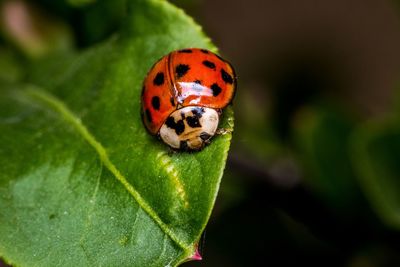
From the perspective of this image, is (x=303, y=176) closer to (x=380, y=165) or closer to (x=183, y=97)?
(x=380, y=165)

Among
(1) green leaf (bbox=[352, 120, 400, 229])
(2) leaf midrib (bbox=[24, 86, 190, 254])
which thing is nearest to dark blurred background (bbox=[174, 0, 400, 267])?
(1) green leaf (bbox=[352, 120, 400, 229])

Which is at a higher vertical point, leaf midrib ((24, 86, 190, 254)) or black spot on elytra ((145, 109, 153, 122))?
black spot on elytra ((145, 109, 153, 122))

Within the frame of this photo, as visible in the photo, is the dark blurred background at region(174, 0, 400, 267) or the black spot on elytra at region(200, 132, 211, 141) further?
the dark blurred background at region(174, 0, 400, 267)

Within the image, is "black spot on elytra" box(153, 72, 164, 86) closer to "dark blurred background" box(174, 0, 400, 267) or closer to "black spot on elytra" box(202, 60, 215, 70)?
"black spot on elytra" box(202, 60, 215, 70)

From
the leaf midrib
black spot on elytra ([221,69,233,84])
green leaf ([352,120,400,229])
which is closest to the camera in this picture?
the leaf midrib

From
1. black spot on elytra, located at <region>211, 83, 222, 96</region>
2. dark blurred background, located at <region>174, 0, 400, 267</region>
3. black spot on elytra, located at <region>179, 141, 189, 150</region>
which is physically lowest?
dark blurred background, located at <region>174, 0, 400, 267</region>

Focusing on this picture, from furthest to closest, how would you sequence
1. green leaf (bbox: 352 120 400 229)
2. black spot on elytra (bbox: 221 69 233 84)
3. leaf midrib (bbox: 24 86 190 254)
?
green leaf (bbox: 352 120 400 229) < black spot on elytra (bbox: 221 69 233 84) < leaf midrib (bbox: 24 86 190 254)

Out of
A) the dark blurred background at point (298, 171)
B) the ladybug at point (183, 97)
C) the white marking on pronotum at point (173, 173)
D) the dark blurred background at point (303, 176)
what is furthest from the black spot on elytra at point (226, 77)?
the dark blurred background at point (303, 176)

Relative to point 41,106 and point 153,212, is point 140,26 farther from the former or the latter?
point 153,212
